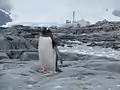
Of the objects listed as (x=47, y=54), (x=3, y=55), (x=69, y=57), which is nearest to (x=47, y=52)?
(x=47, y=54)

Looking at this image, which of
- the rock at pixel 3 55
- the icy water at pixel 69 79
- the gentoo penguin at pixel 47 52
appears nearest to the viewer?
the icy water at pixel 69 79

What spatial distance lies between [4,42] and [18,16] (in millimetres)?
157903

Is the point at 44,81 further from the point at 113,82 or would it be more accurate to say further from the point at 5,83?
the point at 113,82

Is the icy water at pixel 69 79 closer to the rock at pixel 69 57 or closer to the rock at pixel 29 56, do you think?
the rock at pixel 29 56

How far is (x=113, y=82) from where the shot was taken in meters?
6.35

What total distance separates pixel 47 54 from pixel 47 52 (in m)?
0.05

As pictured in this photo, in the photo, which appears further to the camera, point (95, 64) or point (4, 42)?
point (4, 42)

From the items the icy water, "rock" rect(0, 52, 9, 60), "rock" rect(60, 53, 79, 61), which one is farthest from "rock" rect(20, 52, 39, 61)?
the icy water

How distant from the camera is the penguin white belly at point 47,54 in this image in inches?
310

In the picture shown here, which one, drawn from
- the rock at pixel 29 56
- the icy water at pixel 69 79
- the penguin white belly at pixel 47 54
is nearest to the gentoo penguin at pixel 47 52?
the penguin white belly at pixel 47 54

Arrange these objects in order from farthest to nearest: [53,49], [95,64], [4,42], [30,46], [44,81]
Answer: [30,46] → [4,42] → [95,64] → [53,49] → [44,81]

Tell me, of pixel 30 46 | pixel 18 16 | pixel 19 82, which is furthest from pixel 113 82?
pixel 18 16

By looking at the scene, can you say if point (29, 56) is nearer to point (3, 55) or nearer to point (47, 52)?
point (3, 55)

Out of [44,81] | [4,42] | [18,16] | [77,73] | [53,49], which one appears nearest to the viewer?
[44,81]
